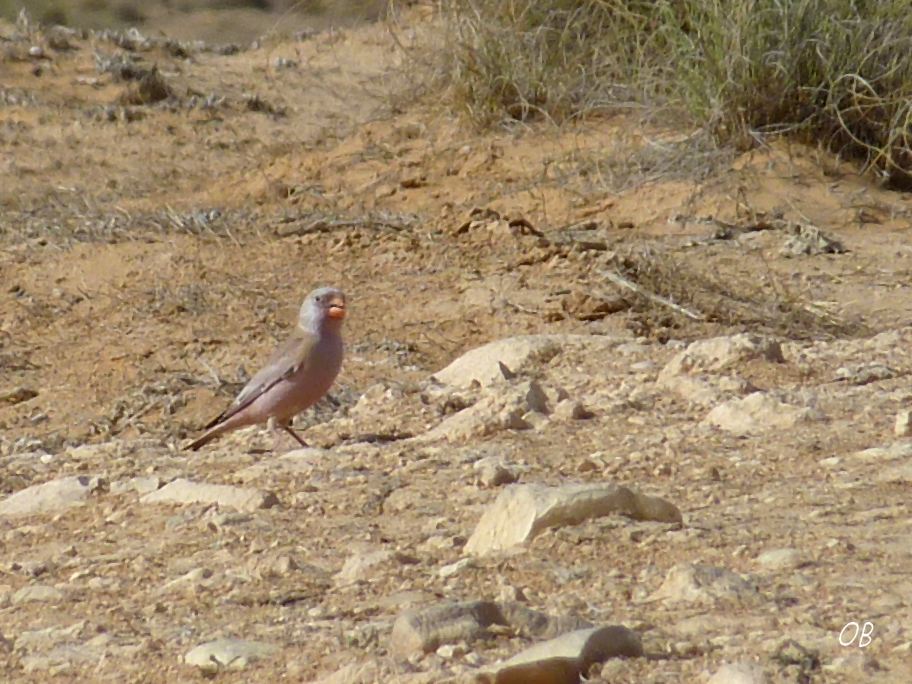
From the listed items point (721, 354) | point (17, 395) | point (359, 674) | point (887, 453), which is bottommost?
point (17, 395)

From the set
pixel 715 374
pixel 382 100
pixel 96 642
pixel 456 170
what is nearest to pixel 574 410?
pixel 715 374

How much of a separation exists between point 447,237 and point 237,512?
388cm

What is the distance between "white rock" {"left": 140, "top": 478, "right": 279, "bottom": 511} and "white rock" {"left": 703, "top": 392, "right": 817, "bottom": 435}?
1.31m

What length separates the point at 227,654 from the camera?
123 inches

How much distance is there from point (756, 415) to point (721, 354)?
0.74 metres

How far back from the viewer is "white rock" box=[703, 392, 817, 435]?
15.4ft

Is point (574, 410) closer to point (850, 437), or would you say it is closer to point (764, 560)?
point (850, 437)

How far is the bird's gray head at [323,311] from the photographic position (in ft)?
17.7

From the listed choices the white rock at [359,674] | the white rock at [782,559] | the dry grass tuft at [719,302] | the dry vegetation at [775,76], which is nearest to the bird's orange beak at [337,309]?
the dry grass tuft at [719,302]

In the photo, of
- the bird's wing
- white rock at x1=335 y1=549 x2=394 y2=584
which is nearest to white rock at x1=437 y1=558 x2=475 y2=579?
white rock at x1=335 y1=549 x2=394 y2=584

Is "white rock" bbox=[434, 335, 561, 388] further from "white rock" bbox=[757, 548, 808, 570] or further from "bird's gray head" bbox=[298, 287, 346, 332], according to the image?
"white rock" bbox=[757, 548, 808, 570]

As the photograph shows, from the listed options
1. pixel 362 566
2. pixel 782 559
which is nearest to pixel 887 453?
pixel 782 559

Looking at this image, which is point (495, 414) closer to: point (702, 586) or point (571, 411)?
point (571, 411)

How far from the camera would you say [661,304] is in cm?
690
